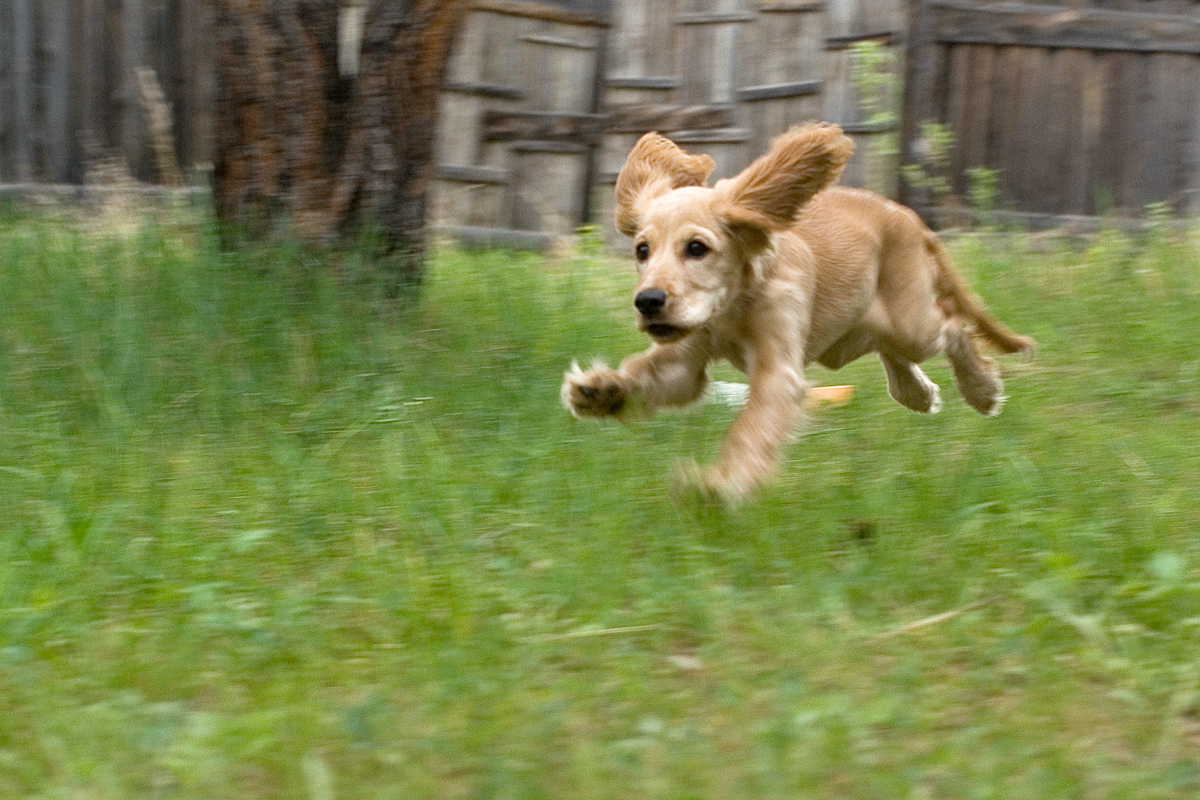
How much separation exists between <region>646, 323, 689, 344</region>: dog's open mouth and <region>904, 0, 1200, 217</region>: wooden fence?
5.38 metres

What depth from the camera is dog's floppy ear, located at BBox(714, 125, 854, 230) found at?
12.9ft

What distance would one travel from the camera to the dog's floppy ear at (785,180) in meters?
3.93

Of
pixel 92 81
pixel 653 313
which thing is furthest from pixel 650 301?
pixel 92 81

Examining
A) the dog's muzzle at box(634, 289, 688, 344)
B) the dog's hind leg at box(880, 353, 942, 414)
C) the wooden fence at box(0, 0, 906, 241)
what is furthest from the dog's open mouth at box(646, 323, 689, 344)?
the wooden fence at box(0, 0, 906, 241)

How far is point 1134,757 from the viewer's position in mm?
2521

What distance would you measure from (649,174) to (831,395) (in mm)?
1427

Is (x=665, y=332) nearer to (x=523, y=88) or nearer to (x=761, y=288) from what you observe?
(x=761, y=288)

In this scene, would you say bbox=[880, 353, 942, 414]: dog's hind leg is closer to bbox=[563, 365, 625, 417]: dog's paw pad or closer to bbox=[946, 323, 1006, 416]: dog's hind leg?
bbox=[946, 323, 1006, 416]: dog's hind leg

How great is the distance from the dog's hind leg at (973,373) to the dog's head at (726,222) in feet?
3.65

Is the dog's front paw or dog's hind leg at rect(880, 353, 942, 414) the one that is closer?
the dog's front paw

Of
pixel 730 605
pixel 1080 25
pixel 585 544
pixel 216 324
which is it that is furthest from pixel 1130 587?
pixel 1080 25

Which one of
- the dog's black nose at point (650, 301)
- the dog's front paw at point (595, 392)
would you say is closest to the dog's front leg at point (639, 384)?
the dog's front paw at point (595, 392)

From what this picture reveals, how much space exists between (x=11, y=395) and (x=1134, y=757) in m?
3.31

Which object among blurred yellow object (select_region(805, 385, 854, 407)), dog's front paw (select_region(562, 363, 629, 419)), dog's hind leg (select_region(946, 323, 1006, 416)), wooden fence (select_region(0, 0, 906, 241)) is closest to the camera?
dog's front paw (select_region(562, 363, 629, 419))
